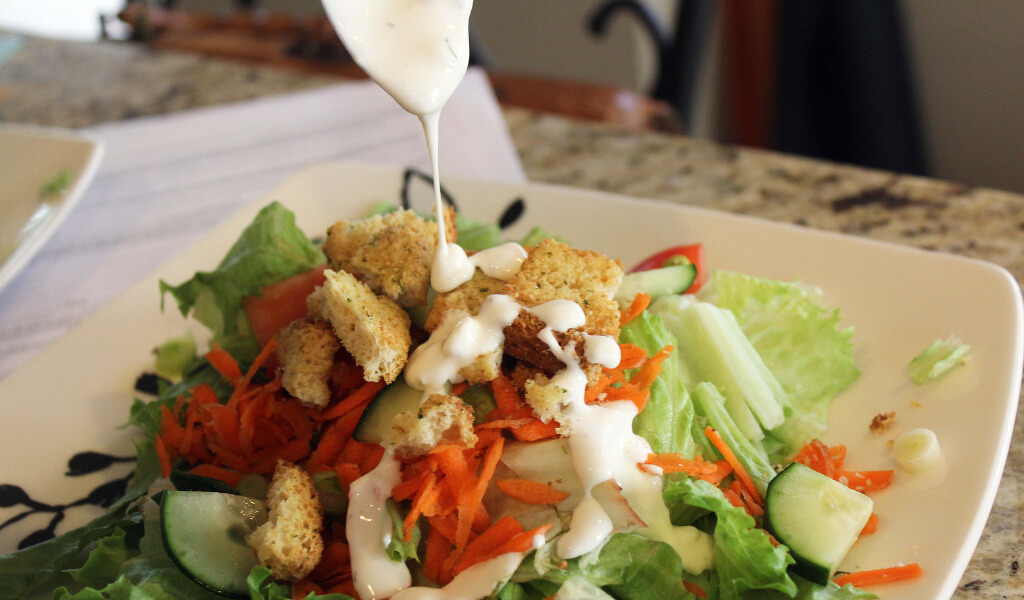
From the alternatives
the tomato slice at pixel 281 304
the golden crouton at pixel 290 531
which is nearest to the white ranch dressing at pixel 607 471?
the golden crouton at pixel 290 531

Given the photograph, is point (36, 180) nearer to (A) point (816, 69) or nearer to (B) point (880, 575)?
(B) point (880, 575)

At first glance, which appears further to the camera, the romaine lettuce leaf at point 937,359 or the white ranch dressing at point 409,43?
the romaine lettuce leaf at point 937,359

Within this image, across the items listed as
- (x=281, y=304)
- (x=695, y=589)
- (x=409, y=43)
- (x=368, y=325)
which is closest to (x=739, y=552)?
(x=695, y=589)

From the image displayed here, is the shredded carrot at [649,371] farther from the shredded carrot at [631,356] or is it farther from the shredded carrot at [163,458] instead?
the shredded carrot at [163,458]

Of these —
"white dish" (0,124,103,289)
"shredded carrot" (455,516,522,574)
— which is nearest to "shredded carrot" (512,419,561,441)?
"shredded carrot" (455,516,522,574)

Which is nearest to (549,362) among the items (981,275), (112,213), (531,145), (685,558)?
(685,558)

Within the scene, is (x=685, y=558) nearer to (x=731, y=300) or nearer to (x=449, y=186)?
(x=731, y=300)
